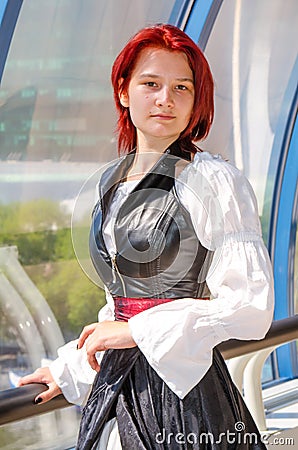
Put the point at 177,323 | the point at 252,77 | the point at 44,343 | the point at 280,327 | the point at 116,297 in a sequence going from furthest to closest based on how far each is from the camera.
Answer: the point at 252,77 < the point at 44,343 < the point at 280,327 < the point at 116,297 < the point at 177,323


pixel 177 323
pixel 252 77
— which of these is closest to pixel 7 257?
pixel 252 77

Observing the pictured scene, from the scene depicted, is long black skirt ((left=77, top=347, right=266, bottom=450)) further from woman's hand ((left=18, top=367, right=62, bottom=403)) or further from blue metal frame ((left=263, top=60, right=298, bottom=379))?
blue metal frame ((left=263, top=60, right=298, bottom=379))

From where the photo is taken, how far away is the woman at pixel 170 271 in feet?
6.01

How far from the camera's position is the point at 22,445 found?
A: 14.2 feet

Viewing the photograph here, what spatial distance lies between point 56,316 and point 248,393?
2.24 metres

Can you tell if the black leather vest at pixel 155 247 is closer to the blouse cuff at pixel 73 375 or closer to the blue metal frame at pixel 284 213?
the blouse cuff at pixel 73 375

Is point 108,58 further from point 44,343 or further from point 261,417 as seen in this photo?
point 261,417

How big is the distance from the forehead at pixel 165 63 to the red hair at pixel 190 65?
0.03ft

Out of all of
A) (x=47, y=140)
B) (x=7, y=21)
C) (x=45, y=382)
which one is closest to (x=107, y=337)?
(x=45, y=382)

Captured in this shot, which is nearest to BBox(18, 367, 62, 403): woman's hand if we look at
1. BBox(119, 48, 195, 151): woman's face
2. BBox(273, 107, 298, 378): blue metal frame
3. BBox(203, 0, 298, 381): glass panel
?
BBox(119, 48, 195, 151): woman's face

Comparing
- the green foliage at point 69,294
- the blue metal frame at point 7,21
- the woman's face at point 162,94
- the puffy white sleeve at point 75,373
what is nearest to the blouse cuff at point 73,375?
the puffy white sleeve at point 75,373

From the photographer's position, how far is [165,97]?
1971mm

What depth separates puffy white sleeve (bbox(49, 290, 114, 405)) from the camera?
2.13 metres

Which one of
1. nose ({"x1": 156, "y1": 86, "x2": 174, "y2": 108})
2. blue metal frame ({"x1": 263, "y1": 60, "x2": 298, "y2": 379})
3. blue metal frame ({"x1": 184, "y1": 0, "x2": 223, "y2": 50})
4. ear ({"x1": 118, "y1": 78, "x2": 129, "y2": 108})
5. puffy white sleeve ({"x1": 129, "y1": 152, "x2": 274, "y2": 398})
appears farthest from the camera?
blue metal frame ({"x1": 263, "y1": 60, "x2": 298, "y2": 379})
